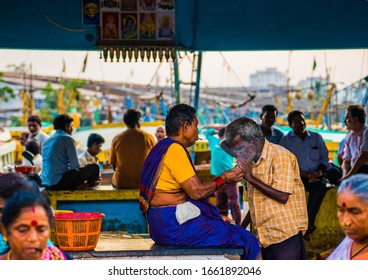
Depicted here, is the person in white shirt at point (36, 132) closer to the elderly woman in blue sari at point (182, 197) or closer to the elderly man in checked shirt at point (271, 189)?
the elderly woman in blue sari at point (182, 197)

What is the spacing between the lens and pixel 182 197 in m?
5.34

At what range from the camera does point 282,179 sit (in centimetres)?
523

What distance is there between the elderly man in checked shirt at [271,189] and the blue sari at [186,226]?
0.14 m

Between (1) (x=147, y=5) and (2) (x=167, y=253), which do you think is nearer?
(2) (x=167, y=253)

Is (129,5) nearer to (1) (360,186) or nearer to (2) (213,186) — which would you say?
(2) (213,186)

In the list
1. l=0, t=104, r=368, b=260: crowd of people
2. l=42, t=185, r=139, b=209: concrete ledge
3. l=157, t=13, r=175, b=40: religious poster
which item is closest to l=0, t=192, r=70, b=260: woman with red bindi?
l=0, t=104, r=368, b=260: crowd of people

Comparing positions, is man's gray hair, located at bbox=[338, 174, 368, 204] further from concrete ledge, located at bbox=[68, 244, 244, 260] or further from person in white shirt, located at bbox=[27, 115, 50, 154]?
person in white shirt, located at bbox=[27, 115, 50, 154]

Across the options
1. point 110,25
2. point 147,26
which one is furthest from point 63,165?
point 147,26

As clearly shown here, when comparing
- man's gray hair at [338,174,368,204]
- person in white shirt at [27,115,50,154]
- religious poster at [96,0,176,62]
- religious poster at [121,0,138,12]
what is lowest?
person in white shirt at [27,115,50,154]

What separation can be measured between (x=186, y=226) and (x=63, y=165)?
315 cm

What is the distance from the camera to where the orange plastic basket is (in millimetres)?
5324

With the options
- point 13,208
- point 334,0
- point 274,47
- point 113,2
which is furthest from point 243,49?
point 13,208
